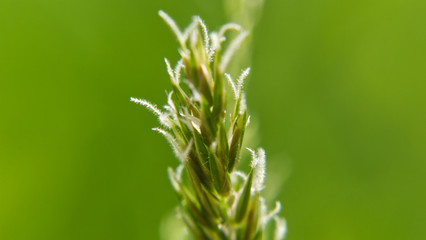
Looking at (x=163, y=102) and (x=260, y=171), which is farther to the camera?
(x=163, y=102)

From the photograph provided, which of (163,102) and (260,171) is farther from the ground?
(163,102)

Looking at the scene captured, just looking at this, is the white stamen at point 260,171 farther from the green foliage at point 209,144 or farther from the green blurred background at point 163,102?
the green blurred background at point 163,102

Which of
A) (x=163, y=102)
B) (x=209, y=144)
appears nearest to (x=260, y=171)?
(x=209, y=144)

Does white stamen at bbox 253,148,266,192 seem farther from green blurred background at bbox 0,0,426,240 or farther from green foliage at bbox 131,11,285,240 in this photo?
green blurred background at bbox 0,0,426,240

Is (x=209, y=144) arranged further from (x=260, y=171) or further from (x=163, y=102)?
(x=163, y=102)

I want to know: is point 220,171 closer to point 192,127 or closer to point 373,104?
point 192,127

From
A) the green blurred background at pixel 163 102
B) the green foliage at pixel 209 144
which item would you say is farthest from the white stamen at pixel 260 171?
the green blurred background at pixel 163 102

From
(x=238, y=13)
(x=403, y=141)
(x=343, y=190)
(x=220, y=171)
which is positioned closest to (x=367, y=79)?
(x=403, y=141)

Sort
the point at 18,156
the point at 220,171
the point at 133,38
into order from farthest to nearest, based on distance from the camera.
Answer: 1. the point at 133,38
2. the point at 18,156
3. the point at 220,171

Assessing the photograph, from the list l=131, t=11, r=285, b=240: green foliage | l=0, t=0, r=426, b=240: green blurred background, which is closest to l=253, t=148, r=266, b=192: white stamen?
l=131, t=11, r=285, b=240: green foliage
